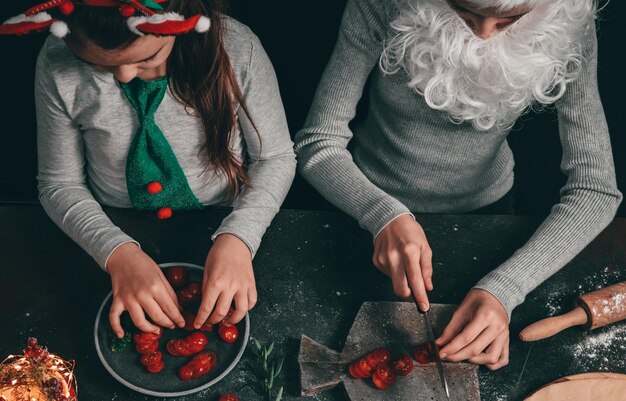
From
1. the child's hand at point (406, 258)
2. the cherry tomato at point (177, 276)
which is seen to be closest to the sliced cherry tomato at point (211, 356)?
the cherry tomato at point (177, 276)

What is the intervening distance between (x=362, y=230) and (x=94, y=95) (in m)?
0.59

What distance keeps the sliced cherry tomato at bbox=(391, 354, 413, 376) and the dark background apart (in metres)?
0.70

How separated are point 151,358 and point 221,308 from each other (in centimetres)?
15

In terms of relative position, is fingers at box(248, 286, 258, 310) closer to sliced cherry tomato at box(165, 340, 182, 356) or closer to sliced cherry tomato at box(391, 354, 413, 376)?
sliced cherry tomato at box(165, 340, 182, 356)

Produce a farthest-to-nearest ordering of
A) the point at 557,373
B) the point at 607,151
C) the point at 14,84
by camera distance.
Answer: the point at 14,84, the point at 607,151, the point at 557,373

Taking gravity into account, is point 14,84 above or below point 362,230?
below

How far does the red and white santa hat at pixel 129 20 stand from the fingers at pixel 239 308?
470 millimetres

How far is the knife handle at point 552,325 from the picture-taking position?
1176mm

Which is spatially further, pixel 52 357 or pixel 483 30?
pixel 483 30

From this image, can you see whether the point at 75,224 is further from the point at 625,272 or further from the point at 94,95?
the point at 625,272

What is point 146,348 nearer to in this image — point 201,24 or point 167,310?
point 167,310

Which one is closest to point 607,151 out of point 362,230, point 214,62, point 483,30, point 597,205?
point 597,205

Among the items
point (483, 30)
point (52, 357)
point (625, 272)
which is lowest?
point (52, 357)

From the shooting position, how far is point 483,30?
118cm
